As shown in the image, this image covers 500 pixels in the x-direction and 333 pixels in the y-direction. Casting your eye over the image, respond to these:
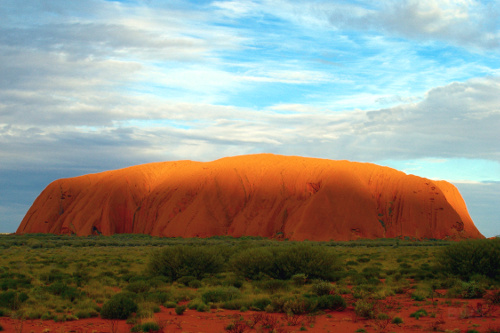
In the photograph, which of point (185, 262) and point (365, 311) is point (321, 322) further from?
point (185, 262)

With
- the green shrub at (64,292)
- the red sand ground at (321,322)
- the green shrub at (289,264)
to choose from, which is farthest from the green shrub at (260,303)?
the green shrub at (64,292)

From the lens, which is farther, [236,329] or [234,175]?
[234,175]

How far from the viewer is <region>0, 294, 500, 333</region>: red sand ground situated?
35.4 ft

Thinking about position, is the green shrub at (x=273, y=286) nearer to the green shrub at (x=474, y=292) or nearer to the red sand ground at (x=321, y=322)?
the red sand ground at (x=321, y=322)

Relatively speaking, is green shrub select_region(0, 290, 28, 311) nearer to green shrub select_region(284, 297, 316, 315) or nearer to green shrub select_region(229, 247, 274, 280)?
green shrub select_region(284, 297, 316, 315)

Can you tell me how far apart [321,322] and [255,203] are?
194ft

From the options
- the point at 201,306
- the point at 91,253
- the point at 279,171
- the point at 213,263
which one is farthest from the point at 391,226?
the point at 201,306

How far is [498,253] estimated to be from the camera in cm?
1873

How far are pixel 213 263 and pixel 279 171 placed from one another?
5494 centimetres

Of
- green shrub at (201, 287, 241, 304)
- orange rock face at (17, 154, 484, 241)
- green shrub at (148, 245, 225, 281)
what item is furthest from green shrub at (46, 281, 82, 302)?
orange rock face at (17, 154, 484, 241)

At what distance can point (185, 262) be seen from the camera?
21.2 meters

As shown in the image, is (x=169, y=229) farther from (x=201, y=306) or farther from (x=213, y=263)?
(x=201, y=306)

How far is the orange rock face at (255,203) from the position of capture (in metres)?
65.1

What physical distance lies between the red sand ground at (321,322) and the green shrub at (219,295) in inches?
51.0
